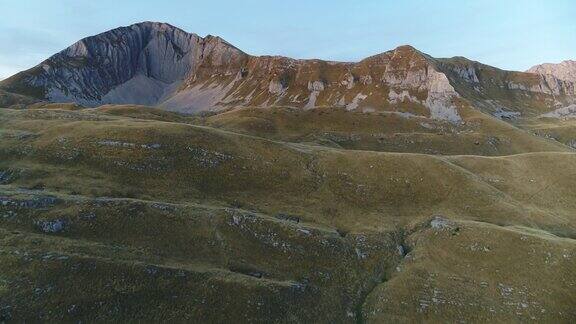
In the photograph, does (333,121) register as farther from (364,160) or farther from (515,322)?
(515,322)

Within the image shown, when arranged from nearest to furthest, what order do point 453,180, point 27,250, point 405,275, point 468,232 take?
point 27,250 < point 405,275 < point 468,232 < point 453,180

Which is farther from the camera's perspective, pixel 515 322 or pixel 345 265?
pixel 345 265

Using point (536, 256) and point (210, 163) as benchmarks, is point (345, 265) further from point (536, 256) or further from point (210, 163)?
point (210, 163)

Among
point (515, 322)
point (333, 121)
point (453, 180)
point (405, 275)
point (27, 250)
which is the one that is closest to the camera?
point (27, 250)

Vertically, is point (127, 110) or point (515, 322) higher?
point (127, 110)

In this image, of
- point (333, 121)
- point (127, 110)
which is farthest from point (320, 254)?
point (127, 110)

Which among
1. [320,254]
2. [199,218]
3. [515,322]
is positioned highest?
[199,218]
